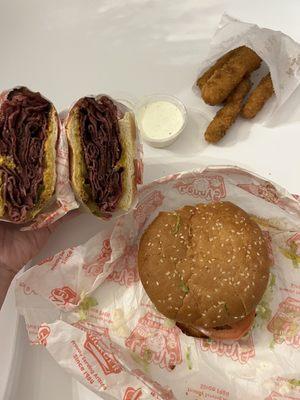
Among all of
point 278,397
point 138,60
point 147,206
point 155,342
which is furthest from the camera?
point 138,60

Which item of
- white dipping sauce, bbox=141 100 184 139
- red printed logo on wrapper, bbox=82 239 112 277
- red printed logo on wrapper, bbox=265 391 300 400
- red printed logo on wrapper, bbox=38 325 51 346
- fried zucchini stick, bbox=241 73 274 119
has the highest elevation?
fried zucchini stick, bbox=241 73 274 119

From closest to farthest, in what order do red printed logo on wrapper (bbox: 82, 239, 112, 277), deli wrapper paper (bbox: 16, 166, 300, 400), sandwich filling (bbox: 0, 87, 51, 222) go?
sandwich filling (bbox: 0, 87, 51, 222) → deli wrapper paper (bbox: 16, 166, 300, 400) → red printed logo on wrapper (bbox: 82, 239, 112, 277)

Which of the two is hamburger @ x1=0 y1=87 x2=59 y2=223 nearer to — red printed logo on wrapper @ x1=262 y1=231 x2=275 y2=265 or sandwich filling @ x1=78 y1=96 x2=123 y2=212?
sandwich filling @ x1=78 y1=96 x2=123 y2=212

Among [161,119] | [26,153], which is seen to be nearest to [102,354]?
[26,153]

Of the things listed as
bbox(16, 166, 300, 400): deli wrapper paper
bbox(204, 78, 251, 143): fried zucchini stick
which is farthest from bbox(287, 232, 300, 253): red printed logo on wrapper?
bbox(204, 78, 251, 143): fried zucchini stick

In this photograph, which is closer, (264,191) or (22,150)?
(22,150)

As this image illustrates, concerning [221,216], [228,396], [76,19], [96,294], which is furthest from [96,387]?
[76,19]

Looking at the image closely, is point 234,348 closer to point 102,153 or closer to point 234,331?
point 234,331
